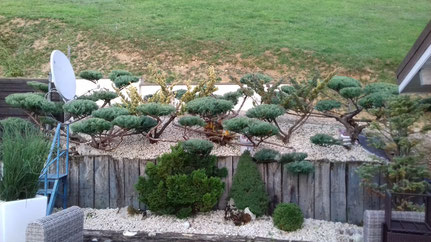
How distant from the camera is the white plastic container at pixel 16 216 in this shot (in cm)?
383

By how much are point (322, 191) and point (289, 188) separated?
0.38 metres

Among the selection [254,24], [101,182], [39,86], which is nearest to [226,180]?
[101,182]

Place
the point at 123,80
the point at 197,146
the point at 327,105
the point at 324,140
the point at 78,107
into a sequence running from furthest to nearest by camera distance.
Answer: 1. the point at 123,80
2. the point at 327,105
3. the point at 78,107
4. the point at 324,140
5. the point at 197,146

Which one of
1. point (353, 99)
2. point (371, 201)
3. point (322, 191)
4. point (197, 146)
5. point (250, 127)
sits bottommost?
point (371, 201)

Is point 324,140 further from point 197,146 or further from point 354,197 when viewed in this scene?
point 197,146

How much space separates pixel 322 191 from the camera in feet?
17.6

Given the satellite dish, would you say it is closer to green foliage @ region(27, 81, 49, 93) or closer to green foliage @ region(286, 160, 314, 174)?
green foliage @ region(27, 81, 49, 93)

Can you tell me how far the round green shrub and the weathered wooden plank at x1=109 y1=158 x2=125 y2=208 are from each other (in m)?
1.94

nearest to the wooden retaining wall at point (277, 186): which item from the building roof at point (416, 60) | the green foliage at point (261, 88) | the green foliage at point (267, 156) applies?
the green foliage at point (267, 156)

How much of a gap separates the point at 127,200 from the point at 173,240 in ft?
3.50

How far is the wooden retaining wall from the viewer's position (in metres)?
5.34

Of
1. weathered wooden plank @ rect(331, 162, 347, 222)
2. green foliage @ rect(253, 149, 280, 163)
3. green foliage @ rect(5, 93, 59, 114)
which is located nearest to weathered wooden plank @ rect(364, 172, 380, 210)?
weathered wooden plank @ rect(331, 162, 347, 222)

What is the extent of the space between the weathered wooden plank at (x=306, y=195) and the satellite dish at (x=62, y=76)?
320 centimetres

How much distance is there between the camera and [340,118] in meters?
6.45
